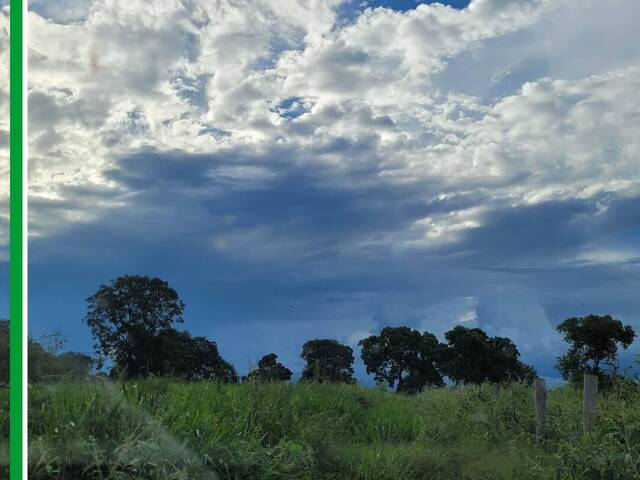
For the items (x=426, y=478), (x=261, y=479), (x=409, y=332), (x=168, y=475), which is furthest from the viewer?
(x=409, y=332)

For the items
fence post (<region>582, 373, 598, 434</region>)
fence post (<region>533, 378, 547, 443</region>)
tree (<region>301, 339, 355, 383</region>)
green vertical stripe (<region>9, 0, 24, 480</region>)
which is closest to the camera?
green vertical stripe (<region>9, 0, 24, 480</region>)

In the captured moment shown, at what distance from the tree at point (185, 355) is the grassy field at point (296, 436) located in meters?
2.54

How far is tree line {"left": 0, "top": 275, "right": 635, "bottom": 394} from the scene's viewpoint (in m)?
9.12

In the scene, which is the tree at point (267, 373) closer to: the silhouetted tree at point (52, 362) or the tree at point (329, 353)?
the silhouetted tree at point (52, 362)

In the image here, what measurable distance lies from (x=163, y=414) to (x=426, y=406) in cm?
704

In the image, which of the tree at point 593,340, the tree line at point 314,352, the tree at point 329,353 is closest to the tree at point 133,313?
the tree line at point 314,352

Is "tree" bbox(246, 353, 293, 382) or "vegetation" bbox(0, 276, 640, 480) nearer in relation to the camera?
"vegetation" bbox(0, 276, 640, 480)

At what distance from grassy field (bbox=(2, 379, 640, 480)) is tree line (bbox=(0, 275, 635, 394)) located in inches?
30.9

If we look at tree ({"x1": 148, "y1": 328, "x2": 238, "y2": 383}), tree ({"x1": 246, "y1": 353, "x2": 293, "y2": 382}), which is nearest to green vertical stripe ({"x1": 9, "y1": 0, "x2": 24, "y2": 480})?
tree ({"x1": 246, "y1": 353, "x2": 293, "y2": 382})

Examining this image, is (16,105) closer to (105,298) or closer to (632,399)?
(632,399)

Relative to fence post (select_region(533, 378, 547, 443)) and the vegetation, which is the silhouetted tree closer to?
the vegetation

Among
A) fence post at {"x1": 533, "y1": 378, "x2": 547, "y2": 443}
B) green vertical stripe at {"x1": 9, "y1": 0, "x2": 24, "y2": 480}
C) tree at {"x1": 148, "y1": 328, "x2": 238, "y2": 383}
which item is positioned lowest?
fence post at {"x1": 533, "y1": 378, "x2": 547, "y2": 443}

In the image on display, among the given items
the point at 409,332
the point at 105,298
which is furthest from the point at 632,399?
the point at 409,332

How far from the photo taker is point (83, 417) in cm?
520
